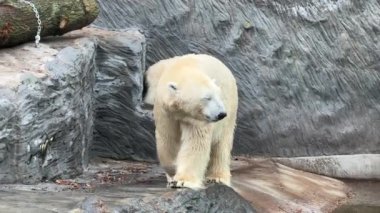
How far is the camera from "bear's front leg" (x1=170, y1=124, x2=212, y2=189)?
530 cm

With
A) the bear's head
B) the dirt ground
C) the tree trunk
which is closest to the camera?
the dirt ground

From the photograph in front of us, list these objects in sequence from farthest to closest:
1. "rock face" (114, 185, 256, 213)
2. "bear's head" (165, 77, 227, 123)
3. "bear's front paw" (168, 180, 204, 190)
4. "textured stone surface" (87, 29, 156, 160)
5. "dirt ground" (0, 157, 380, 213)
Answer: "textured stone surface" (87, 29, 156, 160), "bear's front paw" (168, 180, 204, 190), "bear's head" (165, 77, 227, 123), "dirt ground" (0, 157, 380, 213), "rock face" (114, 185, 256, 213)

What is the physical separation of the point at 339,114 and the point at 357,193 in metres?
1.28

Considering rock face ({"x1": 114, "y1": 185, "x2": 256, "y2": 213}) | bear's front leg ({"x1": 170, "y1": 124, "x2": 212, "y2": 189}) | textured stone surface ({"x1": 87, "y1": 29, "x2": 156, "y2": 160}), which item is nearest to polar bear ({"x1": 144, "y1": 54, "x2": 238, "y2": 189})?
bear's front leg ({"x1": 170, "y1": 124, "x2": 212, "y2": 189})

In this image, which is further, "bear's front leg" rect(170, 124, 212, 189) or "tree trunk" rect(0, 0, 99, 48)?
"tree trunk" rect(0, 0, 99, 48)

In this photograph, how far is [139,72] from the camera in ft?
25.4

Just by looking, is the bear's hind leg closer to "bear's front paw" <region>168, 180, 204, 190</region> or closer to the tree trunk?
"bear's front paw" <region>168, 180, 204, 190</region>

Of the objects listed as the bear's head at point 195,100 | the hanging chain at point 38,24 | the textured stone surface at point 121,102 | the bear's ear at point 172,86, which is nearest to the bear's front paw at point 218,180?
the bear's head at point 195,100

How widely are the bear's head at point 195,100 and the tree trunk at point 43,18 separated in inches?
Result: 66.6

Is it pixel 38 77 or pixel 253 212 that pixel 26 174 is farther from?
pixel 253 212

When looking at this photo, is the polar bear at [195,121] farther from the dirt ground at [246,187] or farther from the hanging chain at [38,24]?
the hanging chain at [38,24]

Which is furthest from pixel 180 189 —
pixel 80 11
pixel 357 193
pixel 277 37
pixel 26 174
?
pixel 277 37

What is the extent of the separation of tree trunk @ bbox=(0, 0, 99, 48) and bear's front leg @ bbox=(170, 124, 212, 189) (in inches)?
72.1

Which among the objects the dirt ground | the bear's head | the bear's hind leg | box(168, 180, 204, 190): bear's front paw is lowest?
the dirt ground
